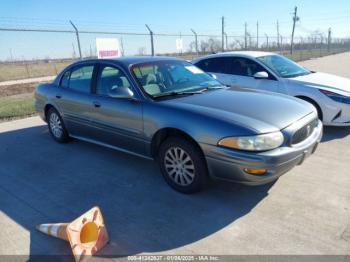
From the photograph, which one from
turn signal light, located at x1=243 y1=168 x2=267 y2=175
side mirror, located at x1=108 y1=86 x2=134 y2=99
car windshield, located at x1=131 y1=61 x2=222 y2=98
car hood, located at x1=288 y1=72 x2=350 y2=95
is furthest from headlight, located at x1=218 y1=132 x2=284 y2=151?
car hood, located at x1=288 y1=72 x2=350 y2=95

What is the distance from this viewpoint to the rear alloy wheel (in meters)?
5.70

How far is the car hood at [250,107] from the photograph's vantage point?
334 centimetres

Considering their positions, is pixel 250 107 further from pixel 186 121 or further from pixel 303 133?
pixel 186 121

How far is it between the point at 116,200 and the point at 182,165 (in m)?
0.87

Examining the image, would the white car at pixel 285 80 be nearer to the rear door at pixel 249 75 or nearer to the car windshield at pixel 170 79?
the rear door at pixel 249 75

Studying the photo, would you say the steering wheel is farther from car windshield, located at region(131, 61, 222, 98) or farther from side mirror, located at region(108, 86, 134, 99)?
side mirror, located at region(108, 86, 134, 99)

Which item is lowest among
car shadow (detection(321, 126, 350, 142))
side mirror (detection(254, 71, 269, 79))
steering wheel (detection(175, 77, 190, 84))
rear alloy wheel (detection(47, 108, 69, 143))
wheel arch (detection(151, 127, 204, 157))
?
car shadow (detection(321, 126, 350, 142))

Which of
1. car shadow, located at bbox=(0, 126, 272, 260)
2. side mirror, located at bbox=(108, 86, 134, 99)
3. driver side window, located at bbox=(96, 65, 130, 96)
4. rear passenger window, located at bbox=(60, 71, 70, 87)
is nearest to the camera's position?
car shadow, located at bbox=(0, 126, 272, 260)

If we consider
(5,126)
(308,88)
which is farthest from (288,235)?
(5,126)

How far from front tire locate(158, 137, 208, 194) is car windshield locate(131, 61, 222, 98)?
75cm

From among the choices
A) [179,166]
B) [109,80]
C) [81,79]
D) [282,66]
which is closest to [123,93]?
[109,80]

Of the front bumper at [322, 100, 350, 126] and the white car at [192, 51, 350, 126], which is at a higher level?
the white car at [192, 51, 350, 126]

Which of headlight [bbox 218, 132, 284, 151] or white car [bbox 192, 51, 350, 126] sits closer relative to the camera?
headlight [bbox 218, 132, 284, 151]

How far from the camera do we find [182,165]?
370 cm
